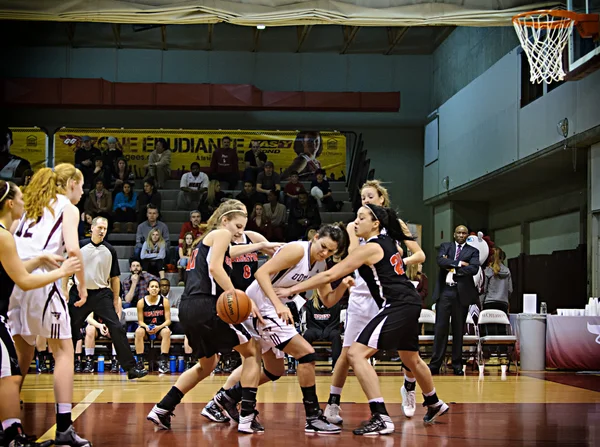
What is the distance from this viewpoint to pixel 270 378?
622 centimetres

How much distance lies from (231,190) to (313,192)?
200cm

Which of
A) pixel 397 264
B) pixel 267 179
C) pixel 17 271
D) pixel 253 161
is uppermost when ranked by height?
pixel 253 161

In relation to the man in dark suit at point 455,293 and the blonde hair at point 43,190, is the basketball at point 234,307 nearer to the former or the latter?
the blonde hair at point 43,190

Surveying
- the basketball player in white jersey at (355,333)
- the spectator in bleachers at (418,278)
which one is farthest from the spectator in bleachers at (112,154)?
the basketball player in white jersey at (355,333)

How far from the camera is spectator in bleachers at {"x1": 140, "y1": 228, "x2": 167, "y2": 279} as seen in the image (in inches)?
557

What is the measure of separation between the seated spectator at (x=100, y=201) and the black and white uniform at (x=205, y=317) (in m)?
11.9

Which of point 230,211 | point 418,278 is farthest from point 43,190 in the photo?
point 418,278

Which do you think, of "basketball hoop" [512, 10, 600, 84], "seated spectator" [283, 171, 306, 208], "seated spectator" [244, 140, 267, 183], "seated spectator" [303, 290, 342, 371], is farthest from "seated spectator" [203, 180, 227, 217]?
"basketball hoop" [512, 10, 600, 84]

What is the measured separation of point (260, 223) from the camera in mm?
16312

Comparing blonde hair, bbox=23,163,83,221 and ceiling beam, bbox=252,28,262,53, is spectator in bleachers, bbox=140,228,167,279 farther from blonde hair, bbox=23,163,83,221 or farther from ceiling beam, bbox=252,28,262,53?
blonde hair, bbox=23,163,83,221

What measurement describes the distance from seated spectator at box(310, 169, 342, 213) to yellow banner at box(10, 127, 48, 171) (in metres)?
6.01

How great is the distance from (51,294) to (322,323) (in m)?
6.44

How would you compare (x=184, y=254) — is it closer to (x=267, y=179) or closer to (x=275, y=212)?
(x=275, y=212)

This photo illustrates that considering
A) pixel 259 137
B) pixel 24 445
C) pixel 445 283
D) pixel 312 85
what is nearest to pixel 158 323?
pixel 445 283
